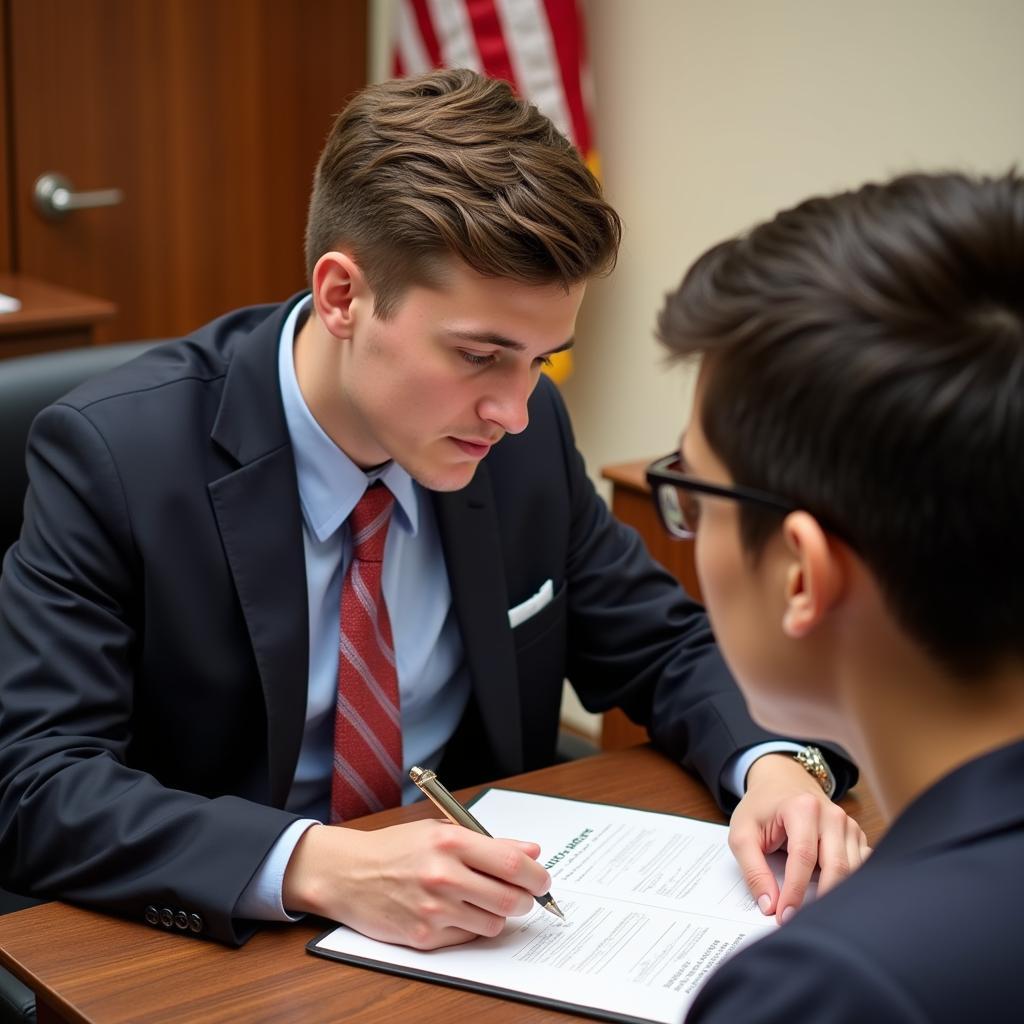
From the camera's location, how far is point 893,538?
2.60 feet

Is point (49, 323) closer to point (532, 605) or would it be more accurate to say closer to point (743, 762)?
point (532, 605)

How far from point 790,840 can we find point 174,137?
2.87 metres

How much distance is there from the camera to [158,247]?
145 inches

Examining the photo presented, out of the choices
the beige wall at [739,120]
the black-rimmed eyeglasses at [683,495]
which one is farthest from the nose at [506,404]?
the beige wall at [739,120]

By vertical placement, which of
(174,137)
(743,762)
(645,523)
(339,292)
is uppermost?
(174,137)

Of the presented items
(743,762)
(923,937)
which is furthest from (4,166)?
(923,937)

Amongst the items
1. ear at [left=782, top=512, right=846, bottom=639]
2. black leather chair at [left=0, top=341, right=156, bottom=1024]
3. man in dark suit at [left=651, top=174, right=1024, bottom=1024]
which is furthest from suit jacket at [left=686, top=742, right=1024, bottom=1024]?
black leather chair at [left=0, top=341, right=156, bottom=1024]

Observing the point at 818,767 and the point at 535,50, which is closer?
the point at 818,767

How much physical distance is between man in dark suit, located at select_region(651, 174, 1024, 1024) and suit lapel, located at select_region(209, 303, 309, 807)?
0.77 meters

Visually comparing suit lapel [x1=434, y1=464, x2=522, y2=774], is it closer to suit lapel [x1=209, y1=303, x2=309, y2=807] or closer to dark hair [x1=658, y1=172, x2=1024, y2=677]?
suit lapel [x1=209, y1=303, x2=309, y2=807]

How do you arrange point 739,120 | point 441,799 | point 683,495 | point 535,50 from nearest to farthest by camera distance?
point 683,495 → point 441,799 → point 739,120 → point 535,50

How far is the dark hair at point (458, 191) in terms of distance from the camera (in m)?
1.52

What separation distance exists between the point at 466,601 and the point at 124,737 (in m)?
0.46

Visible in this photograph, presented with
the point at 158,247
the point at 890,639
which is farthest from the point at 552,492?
the point at 158,247
